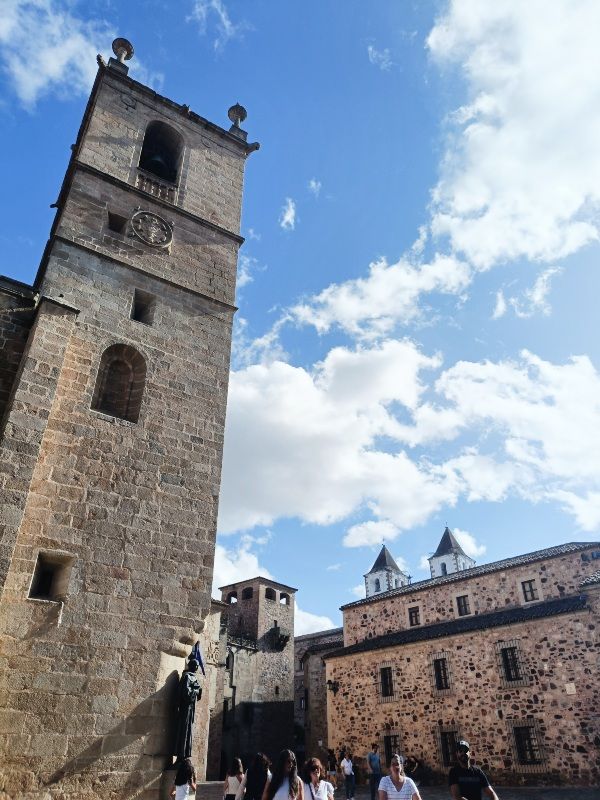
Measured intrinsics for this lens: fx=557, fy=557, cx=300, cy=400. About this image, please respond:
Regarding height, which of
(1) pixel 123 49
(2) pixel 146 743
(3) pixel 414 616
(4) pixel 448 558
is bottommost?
(2) pixel 146 743

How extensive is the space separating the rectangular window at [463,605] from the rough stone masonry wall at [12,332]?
67.4 feet

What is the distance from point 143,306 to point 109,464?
3.34 metres

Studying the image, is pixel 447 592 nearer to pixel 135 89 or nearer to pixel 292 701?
pixel 292 701

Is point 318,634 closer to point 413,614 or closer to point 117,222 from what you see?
point 413,614

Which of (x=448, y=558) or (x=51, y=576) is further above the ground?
(x=448, y=558)

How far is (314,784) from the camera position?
5.19m

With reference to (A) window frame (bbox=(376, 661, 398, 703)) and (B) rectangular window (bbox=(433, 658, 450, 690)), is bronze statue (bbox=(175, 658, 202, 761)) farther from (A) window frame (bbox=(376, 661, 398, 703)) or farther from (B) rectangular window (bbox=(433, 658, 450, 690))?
(A) window frame (bbox=(376, 661, 398, 703))

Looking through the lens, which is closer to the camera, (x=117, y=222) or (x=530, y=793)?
(x=117, y=222)

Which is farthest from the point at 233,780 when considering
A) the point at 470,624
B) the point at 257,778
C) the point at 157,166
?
the point at 470,624

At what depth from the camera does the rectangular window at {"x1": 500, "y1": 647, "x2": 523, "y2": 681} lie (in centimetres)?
1845

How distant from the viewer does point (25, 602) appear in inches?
270

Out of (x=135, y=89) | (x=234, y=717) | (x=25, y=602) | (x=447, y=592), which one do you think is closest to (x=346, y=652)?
(x=447, y=592)

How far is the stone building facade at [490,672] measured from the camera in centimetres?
1681

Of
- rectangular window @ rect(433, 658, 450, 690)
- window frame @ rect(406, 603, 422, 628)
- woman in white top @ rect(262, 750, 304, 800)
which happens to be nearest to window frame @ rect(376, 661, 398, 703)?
rectangular window @ rect(433, 658, 450, 690)
